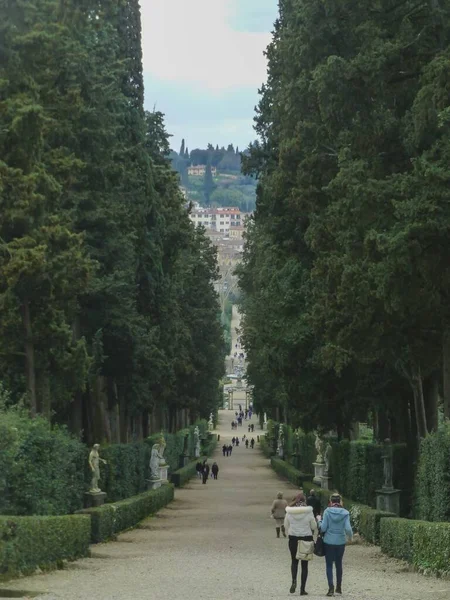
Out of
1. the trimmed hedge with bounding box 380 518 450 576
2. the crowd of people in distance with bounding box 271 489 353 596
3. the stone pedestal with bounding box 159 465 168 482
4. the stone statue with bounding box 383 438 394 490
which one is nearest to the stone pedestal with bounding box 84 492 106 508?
the stone statue with bounding box 383 438 394 490

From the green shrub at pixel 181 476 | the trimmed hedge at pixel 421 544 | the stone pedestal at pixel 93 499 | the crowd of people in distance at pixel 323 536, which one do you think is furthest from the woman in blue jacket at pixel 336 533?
the green shrub at pixel 181 476

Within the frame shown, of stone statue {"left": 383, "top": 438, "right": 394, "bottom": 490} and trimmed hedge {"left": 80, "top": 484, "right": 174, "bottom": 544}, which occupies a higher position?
stone statue {"left": 383, "top": 438, "right": 394, "bottom": 490}

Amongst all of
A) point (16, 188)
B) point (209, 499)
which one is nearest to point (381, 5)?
point (16, 188)

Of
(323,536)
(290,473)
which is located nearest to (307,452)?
(290,473)

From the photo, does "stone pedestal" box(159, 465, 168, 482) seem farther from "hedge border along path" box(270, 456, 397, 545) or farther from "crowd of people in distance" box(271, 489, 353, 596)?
"crowd of people in distance" box(271, 489, 353, 596)

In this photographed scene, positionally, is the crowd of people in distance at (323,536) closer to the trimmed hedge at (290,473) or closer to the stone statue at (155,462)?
the stone statue at (155,462)

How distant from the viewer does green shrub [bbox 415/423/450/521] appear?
2119cm

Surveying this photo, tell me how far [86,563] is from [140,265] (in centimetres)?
1984

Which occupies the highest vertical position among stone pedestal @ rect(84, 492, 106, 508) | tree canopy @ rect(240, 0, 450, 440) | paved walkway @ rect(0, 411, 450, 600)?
tree canopy @ rect(240, 0, 450, 440)

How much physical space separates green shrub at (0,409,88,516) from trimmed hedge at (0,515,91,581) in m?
1.15

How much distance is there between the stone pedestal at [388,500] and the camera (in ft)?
92.8

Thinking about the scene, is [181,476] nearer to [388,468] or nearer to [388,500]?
[388,468]

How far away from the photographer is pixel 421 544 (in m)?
18.3

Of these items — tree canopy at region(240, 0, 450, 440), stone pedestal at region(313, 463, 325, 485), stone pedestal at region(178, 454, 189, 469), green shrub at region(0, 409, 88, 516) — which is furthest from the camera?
stone pedestal at region(178, 454, 189, 469)
